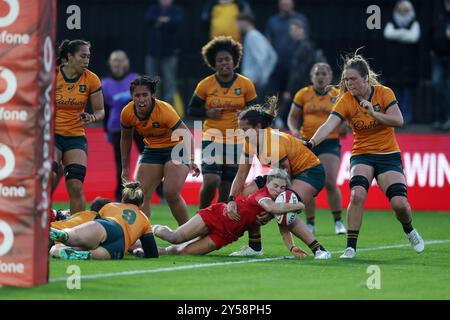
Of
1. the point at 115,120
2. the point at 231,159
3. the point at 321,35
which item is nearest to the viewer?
the point at 231,159

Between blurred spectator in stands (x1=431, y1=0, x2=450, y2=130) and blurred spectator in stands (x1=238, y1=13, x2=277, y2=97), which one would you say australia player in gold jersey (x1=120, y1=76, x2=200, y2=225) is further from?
blurred spectator in stands (x1=431, y1=0, x2=450, y2=130)

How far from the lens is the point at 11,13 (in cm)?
1017

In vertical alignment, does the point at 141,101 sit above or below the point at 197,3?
below

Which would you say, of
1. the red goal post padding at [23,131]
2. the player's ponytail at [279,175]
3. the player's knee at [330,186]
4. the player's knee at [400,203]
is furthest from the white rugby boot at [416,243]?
the red goal post padding at [23,131]

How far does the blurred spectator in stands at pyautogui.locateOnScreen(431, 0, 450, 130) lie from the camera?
2252cm

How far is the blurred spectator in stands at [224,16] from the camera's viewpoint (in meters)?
23.6

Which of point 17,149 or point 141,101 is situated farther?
point 141,101

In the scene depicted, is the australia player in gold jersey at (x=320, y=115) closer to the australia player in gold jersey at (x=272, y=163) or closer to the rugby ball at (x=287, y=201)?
the australia player in gold jersey at (x=272, y=163)

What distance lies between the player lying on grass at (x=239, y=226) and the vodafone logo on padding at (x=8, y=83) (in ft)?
12.3

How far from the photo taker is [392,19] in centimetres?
2341
